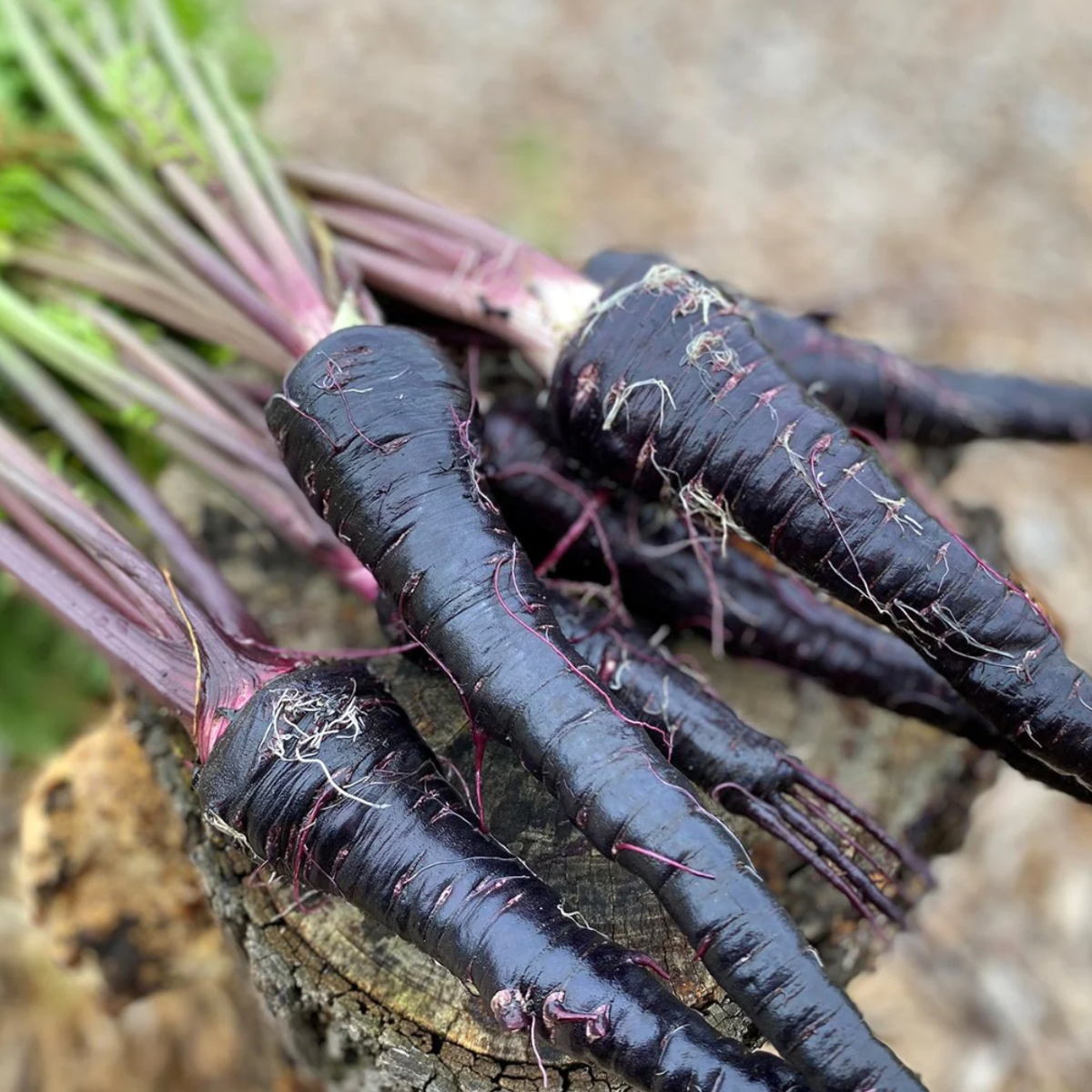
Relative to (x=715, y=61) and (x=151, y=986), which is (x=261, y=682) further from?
(x=715, y=61)

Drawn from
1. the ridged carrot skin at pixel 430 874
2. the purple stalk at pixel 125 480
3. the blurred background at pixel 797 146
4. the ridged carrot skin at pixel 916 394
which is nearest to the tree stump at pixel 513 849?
the ridged carrot skin at pixel 430 874

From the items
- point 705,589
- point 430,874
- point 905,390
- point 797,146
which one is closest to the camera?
point 430,874

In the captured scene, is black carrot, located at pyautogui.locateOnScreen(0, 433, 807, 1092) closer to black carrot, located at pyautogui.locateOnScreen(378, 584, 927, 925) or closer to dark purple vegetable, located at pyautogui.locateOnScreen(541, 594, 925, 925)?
black carrot, located at pyautogui.locateOnScreen(378, 584, 927, 925)

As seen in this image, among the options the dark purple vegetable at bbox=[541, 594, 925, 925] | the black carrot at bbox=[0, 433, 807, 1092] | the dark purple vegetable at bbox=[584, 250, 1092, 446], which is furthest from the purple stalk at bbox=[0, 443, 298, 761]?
the dark purple vegetable at bbox=[584, 250, 1092, 446]

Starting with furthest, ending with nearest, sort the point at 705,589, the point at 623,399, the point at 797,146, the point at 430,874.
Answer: the point at 797,146 < the point at 705,589 < the point at 623,399 < the point at 430,874

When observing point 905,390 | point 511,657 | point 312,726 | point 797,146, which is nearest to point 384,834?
point 312,726

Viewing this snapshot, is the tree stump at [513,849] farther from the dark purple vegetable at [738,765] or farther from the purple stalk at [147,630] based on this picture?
the purple stalk at [147,630]

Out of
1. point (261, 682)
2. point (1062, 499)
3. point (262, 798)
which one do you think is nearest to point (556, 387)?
point (261, 682)

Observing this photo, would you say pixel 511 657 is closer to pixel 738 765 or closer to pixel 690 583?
pixel 738 765
